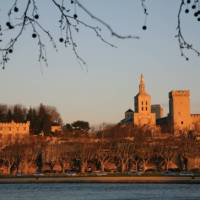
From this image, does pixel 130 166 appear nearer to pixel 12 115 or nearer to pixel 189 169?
pixel 189 169

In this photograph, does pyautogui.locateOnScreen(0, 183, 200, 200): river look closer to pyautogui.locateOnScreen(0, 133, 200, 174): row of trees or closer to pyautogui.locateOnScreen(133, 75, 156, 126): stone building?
pyautogui.locateOnScreen(0, 133, 200, 174): row of trees

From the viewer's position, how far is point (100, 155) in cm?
7994

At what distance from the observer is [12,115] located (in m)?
124

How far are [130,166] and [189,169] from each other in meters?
7.78

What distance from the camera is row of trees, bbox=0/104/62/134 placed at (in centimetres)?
11494

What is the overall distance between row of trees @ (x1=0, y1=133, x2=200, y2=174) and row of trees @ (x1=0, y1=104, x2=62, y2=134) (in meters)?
25.8

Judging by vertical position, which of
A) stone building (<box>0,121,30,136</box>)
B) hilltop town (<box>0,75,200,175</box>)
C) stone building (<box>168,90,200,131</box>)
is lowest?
hilltop town (<box>0,75,200,175</box>)

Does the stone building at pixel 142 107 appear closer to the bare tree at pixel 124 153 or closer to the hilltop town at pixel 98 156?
the hilltop town at pixel 98 156

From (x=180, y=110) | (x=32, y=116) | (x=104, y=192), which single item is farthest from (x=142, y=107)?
(x=104, y=192)

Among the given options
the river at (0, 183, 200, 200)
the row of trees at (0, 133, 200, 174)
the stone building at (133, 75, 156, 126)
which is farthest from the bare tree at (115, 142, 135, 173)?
the stone building at (133, 75, 156, 126)

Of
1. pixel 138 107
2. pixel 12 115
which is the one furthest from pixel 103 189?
pixel 138 107

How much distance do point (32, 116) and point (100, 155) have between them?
39.4m

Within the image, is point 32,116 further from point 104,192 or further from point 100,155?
point 104,192

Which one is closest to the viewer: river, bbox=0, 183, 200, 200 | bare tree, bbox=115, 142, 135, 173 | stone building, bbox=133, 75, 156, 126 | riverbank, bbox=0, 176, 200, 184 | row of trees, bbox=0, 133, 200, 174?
river, bbox=0, 183, 200, 200
